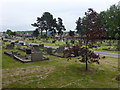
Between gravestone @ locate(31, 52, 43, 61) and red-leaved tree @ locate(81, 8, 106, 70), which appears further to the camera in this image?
gravestone @ locate(31, 52, 43, 61)

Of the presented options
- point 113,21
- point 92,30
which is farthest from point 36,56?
point 113,21

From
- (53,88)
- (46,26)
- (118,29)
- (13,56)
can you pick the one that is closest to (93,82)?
(53,88)

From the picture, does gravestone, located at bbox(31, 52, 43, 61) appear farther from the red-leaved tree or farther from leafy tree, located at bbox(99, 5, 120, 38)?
leafy tree, located at bbox(99, 5, 120, 38)

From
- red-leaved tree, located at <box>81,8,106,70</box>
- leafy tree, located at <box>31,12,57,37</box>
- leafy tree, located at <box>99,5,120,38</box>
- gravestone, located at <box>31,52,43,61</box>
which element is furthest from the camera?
leafy tree, located at <box>31,12,57,37</box>

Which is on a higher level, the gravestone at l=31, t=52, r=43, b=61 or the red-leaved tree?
the red-leaved tree

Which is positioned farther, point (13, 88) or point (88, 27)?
point (88, 27)

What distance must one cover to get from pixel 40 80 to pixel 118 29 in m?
52.5

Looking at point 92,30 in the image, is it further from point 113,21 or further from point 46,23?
point 46,23

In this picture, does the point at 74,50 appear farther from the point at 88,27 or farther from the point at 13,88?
the point at 13,88

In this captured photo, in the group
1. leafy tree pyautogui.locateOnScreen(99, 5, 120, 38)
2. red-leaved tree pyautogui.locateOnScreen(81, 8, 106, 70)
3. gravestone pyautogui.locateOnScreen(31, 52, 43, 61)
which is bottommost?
gravestone pyautogui.locateOnScreen(31, 52, 43, 61)

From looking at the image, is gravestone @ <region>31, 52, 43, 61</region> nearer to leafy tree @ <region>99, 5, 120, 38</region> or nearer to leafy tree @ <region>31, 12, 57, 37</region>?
leafy tree @ <region>99, 5, 120, 38</region>

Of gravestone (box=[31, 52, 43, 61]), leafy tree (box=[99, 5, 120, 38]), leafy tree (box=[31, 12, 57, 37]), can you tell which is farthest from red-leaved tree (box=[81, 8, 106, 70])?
leafy tree (box=[31, 12, 57, 37])

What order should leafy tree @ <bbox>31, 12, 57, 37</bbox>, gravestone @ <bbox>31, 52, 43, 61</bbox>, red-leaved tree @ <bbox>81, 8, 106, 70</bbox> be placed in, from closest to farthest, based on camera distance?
1. red-leaved tree @ <bbox>81, 8, 106, 70</bbox>
2. gravestone @ <bbox>31, 52, 43, 61</bbox>
3. leafy tree @ <bbox>31, 12, 57, 37</bbox>

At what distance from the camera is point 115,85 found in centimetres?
812
